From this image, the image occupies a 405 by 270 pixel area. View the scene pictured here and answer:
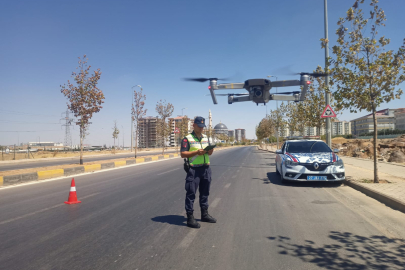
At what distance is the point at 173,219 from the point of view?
5645 mm

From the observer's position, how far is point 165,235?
4.65m

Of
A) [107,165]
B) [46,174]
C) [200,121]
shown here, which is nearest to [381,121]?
[107,165]

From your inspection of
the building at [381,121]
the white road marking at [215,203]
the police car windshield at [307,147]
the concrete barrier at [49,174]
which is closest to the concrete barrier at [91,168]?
the concrete barrier at [49,174]

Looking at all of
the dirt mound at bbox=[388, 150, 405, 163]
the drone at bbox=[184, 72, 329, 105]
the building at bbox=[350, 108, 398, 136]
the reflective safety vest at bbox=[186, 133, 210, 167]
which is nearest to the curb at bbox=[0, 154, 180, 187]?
the drone at bbox=[184, 72, 329, 105]

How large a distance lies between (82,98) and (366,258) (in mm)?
19487

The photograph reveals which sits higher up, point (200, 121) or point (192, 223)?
point (200, 121)

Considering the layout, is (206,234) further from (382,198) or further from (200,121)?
(382,198)

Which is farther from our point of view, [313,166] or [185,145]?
[313,166]

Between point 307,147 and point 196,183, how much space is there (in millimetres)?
7108

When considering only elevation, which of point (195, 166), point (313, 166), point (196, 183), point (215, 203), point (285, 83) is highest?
point (285, 83)

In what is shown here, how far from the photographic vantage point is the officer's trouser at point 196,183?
500cm

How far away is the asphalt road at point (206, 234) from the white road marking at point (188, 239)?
0.05ft


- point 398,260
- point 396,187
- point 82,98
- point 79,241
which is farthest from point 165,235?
point 82,98

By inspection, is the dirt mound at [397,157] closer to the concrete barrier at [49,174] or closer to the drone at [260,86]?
the drone at [260,86]
